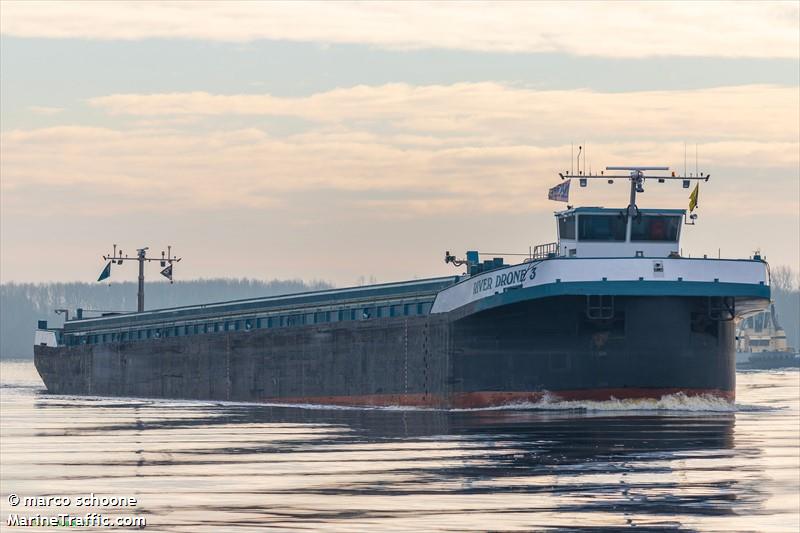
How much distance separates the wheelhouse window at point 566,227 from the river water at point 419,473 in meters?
10.9

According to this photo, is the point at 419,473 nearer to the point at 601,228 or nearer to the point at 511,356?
the point at 511,356

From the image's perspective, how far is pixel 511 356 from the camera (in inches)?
2235

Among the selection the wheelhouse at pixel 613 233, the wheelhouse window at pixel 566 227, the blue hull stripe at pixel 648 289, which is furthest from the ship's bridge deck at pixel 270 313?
the blue hull stripe at pixel 648 289

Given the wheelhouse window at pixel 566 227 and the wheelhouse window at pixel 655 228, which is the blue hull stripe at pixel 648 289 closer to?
the wheelhouse window at pixel 566 227

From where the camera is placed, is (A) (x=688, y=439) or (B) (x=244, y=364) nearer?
(A) (x=688, y=439)

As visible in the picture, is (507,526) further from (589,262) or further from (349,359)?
(349,359)

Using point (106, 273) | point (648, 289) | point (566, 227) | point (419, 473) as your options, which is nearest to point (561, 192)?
point (566, 227)

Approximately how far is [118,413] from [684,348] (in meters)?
24.5

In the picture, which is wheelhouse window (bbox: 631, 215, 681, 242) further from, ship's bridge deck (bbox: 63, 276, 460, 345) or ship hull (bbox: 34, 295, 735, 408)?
ship's bridge deck (bbox: 63, 276, 460, 345)

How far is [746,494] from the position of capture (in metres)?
24.7

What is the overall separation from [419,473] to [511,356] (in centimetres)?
2825

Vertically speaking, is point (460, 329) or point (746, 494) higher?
point (460, 329)

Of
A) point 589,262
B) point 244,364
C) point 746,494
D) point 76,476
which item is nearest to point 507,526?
point 746,494

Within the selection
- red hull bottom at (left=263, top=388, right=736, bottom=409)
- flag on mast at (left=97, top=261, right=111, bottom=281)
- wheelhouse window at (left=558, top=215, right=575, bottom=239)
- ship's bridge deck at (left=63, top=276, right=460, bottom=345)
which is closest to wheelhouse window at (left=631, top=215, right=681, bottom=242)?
wheelhouse window at (left=558, top=215, right=575, bottom=239)
